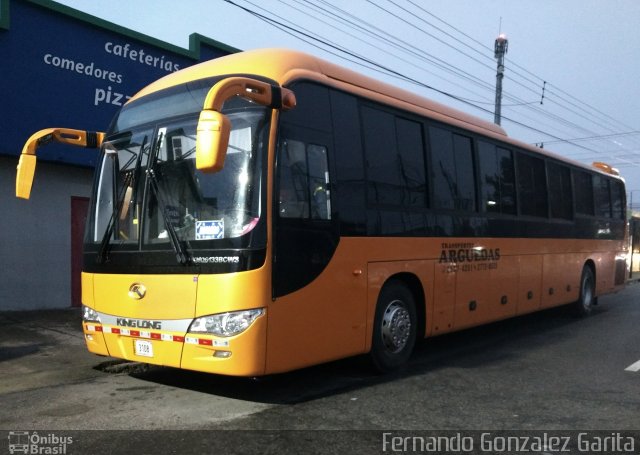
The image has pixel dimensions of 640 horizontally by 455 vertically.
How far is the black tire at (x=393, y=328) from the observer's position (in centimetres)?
639

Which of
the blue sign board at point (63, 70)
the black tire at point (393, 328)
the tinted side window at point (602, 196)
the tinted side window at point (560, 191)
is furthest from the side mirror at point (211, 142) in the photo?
the tinted side window at point (602, 196)

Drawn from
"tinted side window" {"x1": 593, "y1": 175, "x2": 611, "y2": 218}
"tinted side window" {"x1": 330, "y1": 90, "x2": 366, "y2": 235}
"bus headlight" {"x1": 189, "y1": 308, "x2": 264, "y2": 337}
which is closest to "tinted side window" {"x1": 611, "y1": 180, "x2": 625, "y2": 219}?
"tinted side window" {"x1": 593, "y1": 175, "x2": 611, "y2": 218}

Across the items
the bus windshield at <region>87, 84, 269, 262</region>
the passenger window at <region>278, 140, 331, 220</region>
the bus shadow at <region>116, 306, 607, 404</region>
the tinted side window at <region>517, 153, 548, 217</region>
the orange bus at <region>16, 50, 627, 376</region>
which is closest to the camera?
the orange bus at <region>16, 50, 627, 376</region>

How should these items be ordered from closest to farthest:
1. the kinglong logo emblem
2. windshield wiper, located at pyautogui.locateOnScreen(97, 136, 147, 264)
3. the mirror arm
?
the mirror arm < the kinglong logo emblem < windshield wiper, located at pyautogui.locateOnScreen(97, 136, 147, 264)

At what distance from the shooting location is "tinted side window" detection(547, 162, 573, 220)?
1070 cm

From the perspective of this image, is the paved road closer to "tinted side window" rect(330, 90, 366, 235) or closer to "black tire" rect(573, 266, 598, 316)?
"tinted side window" rect(330, 90, 366, 235)

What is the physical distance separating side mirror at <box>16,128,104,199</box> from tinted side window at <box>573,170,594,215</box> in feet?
30.2

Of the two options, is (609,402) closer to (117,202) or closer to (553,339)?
(553,339)

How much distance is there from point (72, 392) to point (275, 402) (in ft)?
6.95

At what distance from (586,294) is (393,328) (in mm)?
7539

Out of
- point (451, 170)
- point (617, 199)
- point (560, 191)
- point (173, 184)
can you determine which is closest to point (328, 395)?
point (173, 184)

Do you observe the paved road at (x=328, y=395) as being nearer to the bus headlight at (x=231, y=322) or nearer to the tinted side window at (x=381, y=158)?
the bus headlight at (x=231, y=322)

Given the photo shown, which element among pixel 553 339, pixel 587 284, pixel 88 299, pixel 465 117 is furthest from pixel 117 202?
pixel 587 284

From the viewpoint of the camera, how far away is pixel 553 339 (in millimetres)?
9250
